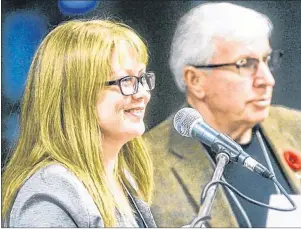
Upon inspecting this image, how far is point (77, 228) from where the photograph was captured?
9.61 ft

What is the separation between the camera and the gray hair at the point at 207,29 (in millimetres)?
3033

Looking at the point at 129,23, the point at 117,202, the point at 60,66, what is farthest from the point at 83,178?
the point at 129,23

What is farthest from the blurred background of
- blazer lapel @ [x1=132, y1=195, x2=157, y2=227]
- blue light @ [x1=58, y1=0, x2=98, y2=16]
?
blazer lapel @ [x1=132, y1=195, x2=157, y2=227]

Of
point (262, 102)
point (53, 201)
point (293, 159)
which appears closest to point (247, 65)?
point (262, 102)

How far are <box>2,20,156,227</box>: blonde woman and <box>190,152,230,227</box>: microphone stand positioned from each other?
0.24 metres

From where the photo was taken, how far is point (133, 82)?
3.04 metres

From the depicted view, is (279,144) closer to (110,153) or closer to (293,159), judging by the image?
(293,159)

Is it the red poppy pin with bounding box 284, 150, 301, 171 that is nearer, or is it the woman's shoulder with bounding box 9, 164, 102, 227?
the woman's shoulder with bounding box 9, 164, 102, 227

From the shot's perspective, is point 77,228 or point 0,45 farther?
point 0,45

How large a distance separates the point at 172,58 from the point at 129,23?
0.76 ft

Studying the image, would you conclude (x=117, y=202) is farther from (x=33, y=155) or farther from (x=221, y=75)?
(x=221, y=75)

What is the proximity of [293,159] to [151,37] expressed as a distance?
0.79 m

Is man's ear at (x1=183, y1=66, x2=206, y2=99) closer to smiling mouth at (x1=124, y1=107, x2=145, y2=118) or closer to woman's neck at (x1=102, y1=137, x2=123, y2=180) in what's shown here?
smiling mouth at (x1=124, y1=107, x2=145, y2=118)

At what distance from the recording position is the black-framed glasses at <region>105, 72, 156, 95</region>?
301 centimetres
